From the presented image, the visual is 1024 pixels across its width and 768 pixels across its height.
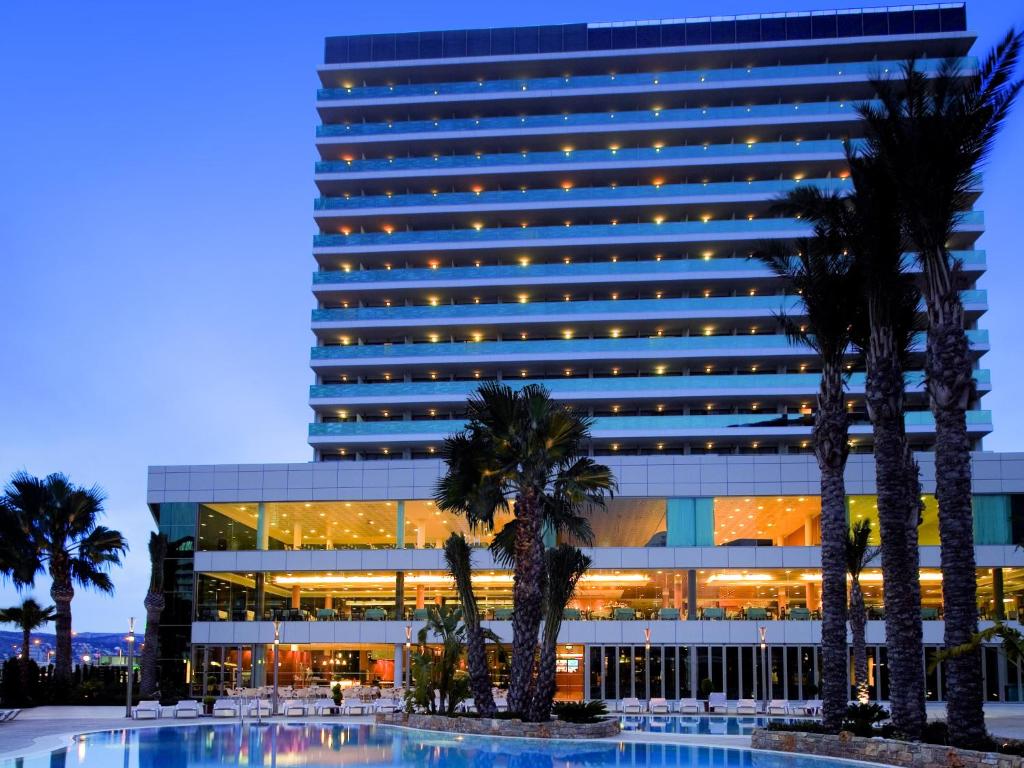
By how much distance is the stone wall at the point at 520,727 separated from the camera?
28281 mm

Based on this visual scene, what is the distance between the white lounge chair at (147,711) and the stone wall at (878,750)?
2100 cm

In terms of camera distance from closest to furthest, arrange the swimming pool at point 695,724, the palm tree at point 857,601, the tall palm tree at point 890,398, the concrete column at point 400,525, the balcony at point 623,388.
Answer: the tall palm tree at point 890,398 < the swimming pool at point 695,724 < the palm tree at point 857,601 < the concrete column at point 400,525 < the balcony at point 623,388

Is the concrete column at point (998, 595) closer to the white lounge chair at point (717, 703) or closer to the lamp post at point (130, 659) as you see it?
the white lounge chair at point (717, 703)

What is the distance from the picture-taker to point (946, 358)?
21.2m

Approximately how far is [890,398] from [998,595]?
98.6 ft

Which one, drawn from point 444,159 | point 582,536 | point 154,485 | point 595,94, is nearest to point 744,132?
point 595,94

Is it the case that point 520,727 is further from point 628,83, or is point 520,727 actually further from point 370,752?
point 628,83

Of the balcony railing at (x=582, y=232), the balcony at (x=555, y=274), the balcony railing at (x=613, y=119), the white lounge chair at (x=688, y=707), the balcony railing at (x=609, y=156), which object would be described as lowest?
the white lounge chair at (x=688, y=707)

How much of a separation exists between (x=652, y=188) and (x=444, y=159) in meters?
14.5

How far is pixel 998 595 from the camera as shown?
5003 centimetres

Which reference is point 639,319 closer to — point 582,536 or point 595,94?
point 595,94

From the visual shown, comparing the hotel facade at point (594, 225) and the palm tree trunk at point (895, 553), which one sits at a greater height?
the hotel facade at point (594, 225)

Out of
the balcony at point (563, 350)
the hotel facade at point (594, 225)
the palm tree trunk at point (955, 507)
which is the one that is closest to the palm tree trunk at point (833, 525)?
the palm tree trunk at point (955, 507)

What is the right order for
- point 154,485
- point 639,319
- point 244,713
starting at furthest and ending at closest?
point 639,319 < point 154,485 < point 244,713
